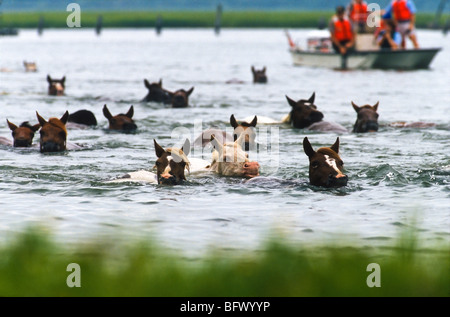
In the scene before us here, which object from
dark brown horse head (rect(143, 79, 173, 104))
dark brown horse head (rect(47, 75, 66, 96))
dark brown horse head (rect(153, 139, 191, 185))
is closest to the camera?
dark brown horse head (rect(153, 139, 191, 185))

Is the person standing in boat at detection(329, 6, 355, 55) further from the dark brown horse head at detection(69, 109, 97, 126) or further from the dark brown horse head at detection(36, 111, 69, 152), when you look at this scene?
the dark brown horse head at detection(36, 111, 69, 152)

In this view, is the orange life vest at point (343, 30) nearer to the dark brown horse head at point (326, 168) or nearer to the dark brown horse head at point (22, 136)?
the dark brown horse head at point (22, 136)

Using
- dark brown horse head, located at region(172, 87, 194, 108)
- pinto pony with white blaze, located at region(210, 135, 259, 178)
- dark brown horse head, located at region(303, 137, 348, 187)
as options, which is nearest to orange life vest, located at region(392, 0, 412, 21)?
dark brown horse head, located at region(172, 87, 194, 108)

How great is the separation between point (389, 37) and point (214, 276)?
33.3 metres

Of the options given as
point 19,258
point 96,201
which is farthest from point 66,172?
point 19,258

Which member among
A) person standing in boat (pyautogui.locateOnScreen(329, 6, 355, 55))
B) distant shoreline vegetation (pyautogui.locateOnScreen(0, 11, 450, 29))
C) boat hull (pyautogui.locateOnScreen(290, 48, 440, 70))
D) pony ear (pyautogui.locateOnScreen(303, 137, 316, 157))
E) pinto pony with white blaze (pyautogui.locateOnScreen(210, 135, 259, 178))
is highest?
distant shoreline vegetation (pyautogui.locateOnScreen(0, 11, 450, 29))

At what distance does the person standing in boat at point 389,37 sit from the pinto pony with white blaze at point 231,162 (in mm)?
25730

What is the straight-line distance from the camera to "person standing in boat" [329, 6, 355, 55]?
116ft

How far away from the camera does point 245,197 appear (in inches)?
429

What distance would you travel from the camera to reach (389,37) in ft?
122

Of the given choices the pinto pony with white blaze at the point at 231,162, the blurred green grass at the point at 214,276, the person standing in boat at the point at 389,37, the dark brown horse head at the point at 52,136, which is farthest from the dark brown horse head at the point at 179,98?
the blurred green grass at the point at 214,276

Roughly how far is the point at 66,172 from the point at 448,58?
4326cm

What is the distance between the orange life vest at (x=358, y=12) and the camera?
3466cm

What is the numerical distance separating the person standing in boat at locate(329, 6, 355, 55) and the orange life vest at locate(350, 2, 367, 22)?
362 mm
